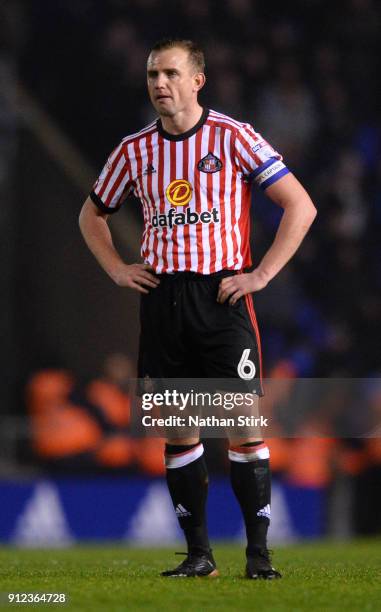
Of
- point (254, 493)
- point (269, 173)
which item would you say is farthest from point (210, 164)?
point (254, 493)

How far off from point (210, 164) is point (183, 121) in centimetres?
19

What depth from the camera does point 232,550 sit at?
7.72 m

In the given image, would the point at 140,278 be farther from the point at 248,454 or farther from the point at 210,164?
the point at 248,454

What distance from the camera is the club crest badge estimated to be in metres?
4.77

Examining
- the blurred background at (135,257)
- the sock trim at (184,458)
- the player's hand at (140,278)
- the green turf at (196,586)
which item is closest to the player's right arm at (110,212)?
the player's hand at (140,278)

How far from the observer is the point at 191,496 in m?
4.88

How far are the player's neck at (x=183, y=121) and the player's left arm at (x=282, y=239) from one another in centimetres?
37

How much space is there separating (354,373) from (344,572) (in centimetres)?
585

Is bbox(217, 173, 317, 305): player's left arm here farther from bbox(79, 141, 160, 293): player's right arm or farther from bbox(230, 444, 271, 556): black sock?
bbox(230, 444, 271, 556): black sock

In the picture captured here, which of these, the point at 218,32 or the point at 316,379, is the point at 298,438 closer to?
the point at 316,379

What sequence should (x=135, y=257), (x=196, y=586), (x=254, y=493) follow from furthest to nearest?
(x=135, y=257), (x=254, y=493), (x=196, y=586)

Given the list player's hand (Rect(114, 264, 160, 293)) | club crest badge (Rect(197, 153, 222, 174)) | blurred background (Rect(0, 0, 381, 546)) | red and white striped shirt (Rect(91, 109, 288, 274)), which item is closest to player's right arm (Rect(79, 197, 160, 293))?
player's hand (Rect(114, 264, 160, 293))

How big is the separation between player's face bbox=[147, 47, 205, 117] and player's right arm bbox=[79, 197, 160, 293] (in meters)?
0.58

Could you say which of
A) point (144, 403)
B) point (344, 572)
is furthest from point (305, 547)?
point (144, 403)
